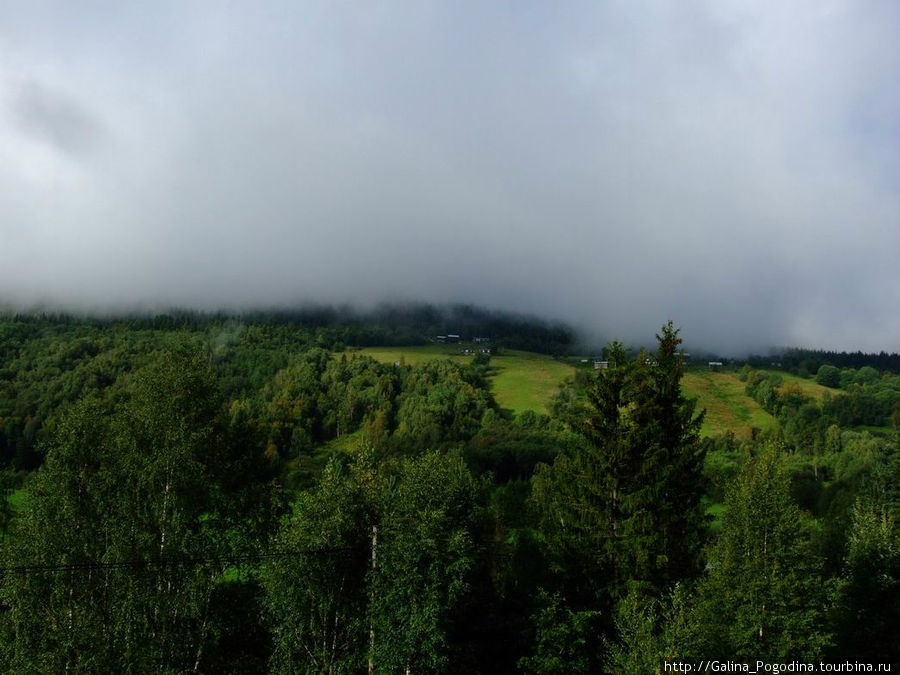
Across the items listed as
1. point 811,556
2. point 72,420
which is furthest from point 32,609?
point 811,556

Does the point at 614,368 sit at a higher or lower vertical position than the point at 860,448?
higher

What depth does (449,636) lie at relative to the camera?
105 ft

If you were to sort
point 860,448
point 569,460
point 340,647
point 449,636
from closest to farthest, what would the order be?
point 449,636, point 340,647, point 569,460, point 860,448

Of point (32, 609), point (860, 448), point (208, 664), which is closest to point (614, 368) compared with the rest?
point (208, 664)

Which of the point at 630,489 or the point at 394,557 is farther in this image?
the point at 630,489

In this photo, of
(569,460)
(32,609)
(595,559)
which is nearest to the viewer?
(32,609)

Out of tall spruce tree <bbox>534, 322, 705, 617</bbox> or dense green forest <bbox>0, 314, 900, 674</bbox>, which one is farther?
tall spruce tree <bbox>534, 322, 705, 617</bbox>

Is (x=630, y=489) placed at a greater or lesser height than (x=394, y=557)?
greater

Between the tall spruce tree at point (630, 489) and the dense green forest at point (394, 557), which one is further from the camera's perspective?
the tall spruce tree at point (630, 489)

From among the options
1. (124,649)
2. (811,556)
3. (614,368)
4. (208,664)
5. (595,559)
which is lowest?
(208,664)

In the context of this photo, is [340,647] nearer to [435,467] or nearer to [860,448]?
[435,467]

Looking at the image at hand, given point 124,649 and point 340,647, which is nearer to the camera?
point 124,649

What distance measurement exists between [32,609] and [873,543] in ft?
170

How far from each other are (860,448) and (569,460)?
147 m
